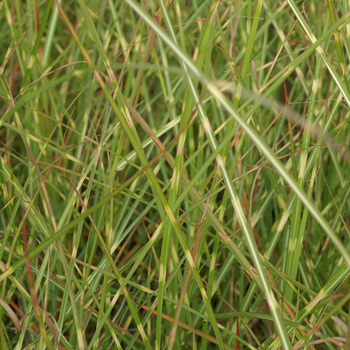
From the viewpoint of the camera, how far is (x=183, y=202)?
2.24ft

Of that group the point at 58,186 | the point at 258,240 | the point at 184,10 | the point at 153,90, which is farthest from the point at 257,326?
the point at 184,10

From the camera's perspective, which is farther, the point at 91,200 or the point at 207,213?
the point at 91,200

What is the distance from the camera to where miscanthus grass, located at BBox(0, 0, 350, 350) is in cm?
35

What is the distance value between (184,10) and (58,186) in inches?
18.5

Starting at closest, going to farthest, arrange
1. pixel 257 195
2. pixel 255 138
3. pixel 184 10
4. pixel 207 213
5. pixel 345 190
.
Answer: pixel 255 138 < pixel 207 213 < pixel 345 190 < pixel 257 195 < pixel 184 10

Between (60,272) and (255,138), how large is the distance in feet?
1.36

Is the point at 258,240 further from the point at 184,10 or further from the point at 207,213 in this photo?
the point at 184,10

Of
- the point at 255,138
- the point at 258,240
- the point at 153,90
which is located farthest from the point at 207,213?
the point at 153,90

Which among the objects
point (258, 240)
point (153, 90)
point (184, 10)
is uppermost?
point (184, 10)

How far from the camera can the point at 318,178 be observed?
66cm

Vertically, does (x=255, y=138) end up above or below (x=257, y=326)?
above

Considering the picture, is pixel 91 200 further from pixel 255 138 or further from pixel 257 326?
pixel 255 138

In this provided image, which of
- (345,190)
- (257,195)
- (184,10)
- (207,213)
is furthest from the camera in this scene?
(184,10)

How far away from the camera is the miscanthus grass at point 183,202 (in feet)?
1.16
